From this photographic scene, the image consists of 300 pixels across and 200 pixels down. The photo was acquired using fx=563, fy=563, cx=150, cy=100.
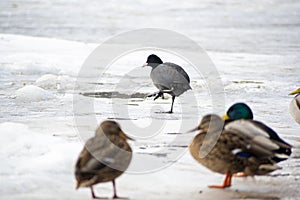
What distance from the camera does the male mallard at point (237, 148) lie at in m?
4.10

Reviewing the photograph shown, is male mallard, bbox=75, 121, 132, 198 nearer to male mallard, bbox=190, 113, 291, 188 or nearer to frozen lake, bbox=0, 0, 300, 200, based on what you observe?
frozen lake, bbox=0, 0, 300, 200

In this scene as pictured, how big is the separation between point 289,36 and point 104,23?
19.8 ft

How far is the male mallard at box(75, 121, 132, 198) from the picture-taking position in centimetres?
370

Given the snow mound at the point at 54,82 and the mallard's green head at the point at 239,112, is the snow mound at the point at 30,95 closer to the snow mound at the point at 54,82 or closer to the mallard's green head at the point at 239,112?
the snow mound at the point at 54,82

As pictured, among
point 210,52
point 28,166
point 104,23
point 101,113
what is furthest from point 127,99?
point 104,23

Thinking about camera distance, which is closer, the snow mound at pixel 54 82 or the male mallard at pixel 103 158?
the male mallard at pixel 103 158

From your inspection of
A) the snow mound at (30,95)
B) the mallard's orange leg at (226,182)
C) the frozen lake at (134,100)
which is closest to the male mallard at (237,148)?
the mallard's orange leg at (226,182)

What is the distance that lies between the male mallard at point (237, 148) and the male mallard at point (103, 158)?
0.66 metres

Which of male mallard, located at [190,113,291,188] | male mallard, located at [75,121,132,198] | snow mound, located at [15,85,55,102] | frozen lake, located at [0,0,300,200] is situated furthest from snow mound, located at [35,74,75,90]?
male mallard, located at [75,121,132,198]

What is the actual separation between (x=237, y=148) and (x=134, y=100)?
3785 millimetres

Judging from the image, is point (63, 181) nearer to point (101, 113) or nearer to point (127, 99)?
point (101, 113)

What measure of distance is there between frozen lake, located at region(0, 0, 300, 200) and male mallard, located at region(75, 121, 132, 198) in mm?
248

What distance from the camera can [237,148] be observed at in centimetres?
410

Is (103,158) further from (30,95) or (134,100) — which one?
(134,100)
